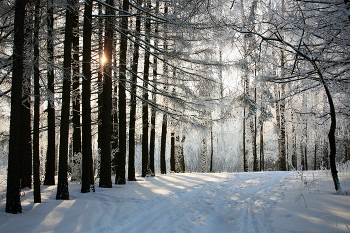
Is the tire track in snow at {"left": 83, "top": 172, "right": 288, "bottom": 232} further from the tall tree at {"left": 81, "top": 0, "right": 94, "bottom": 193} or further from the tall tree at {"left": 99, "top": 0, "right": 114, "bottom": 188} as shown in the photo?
the tall tree at {"left": 99, "top": 0, "right": 114, "bottom": 188}

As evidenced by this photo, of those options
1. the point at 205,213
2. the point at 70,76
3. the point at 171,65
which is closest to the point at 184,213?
the point at 205,213

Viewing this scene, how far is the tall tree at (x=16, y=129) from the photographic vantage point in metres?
4.95

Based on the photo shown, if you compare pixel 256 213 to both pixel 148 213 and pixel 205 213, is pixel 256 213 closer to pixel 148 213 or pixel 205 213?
pixel 205 213

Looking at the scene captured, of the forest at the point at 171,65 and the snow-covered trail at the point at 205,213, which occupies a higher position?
the forest at the point at 171,65

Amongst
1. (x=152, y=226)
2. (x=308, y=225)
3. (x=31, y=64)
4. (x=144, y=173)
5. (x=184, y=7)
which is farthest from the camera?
(x=144, y=173)

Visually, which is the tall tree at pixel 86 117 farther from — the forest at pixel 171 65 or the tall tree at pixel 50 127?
the tall tree at pixel 50 127

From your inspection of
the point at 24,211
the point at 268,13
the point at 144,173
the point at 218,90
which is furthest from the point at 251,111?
the point at 24,211

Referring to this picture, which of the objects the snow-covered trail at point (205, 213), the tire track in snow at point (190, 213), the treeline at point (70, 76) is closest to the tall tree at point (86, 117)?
the treeline at point (70, 76)

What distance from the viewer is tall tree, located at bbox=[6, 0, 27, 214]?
4951 millimetres

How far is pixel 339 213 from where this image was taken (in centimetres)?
409

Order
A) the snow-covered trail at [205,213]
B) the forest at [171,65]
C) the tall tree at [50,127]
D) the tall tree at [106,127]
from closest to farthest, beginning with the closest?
the snow-covered trail at [205,213]
the forest at [171,65]
the tall tree at [50,127]
the tall tree at [106,127]

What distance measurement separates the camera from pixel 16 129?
5.11 meters

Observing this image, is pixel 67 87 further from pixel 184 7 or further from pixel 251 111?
pixel 251 111

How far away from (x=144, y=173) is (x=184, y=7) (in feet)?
30.7
